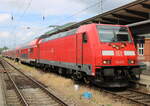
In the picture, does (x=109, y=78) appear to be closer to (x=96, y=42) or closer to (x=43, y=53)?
(x=96, y=42)

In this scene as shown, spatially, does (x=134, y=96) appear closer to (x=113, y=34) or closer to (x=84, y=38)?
(x=113, y=34)

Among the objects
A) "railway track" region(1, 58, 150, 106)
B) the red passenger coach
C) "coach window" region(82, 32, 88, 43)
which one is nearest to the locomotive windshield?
the red passenger coach

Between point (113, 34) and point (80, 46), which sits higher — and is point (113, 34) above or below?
above

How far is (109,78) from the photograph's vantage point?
11062 mm

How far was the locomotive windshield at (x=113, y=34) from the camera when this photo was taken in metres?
11.6

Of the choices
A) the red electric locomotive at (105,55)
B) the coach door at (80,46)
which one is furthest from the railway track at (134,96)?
the coach door at (80,46)

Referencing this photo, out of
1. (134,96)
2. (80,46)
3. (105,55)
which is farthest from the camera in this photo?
(80,46)

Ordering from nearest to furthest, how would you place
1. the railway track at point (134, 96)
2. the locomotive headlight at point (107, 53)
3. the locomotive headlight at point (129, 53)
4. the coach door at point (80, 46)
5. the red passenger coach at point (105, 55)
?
the railway track at point (134, 96) < the red passenger coach at point (105, 55) < the locomotive headlight at point (107, 53) < the locomotive headlight at point (129, 53) < the coach door at point (80, 46)

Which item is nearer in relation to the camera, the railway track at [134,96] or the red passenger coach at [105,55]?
the railway track at [134,96]

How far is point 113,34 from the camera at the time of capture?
1177cm

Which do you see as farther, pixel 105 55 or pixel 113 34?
pixel 113 34

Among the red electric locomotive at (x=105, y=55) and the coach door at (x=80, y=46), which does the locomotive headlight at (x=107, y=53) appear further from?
the coach door at (x=80, y=46)

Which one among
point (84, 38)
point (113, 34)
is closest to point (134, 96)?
point (113, 34)

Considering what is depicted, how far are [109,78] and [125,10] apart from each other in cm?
498
